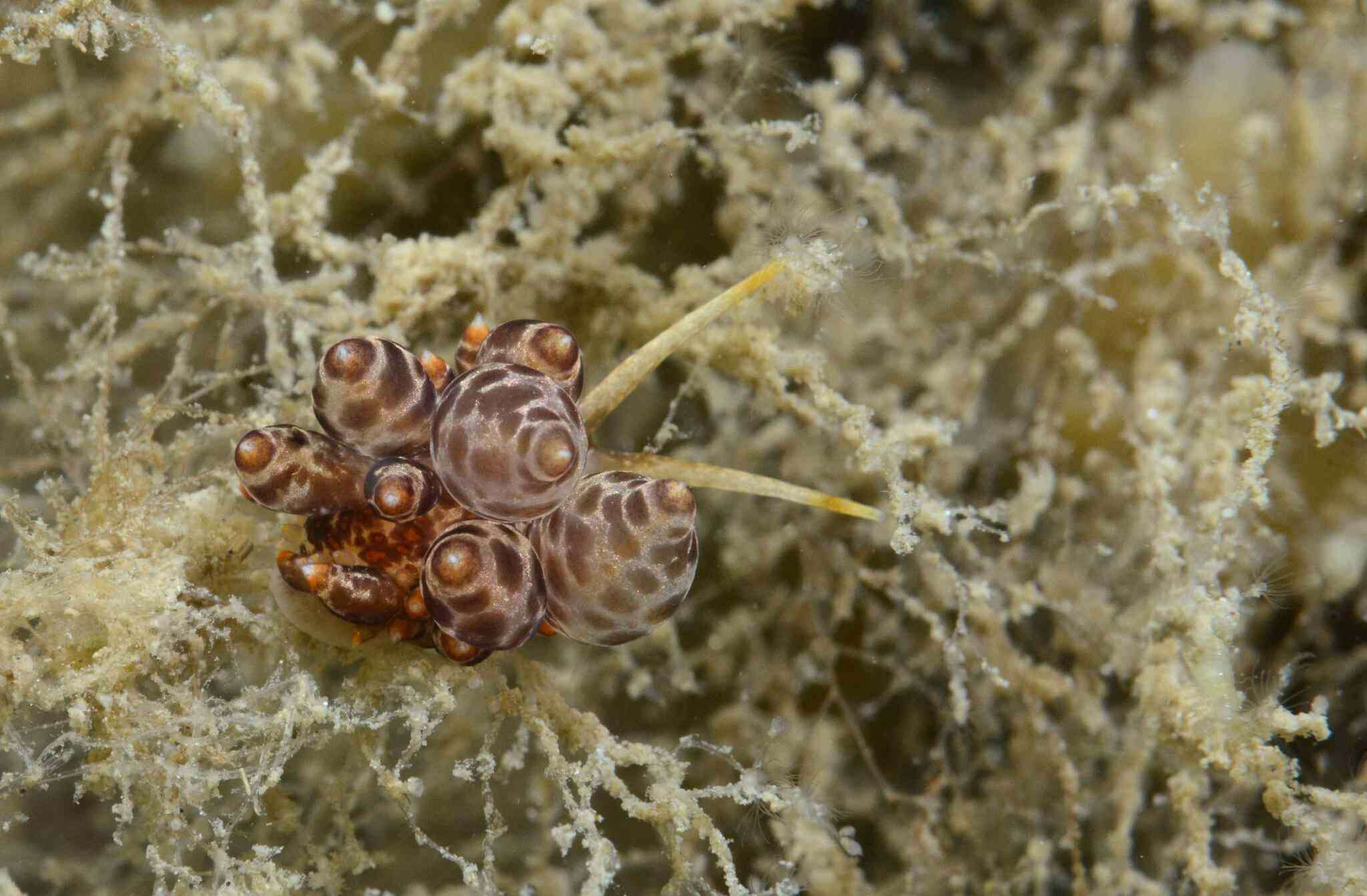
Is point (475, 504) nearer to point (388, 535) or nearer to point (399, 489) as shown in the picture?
point (399, 489)

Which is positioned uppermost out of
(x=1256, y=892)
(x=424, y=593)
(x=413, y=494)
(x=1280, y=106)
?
(x=1280, y=106)

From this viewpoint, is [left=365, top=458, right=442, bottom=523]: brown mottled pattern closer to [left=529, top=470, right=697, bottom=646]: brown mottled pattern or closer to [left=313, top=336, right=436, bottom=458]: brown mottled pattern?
[left=313, top=336, right=436, bottom=458]: brown mottled pattern

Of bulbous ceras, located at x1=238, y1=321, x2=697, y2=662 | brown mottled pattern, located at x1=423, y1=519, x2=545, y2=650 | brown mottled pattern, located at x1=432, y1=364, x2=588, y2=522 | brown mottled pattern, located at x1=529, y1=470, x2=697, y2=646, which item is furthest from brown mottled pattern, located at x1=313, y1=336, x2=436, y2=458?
brown mottled pattern, located at x1=529, y1=470, x2=697, y2=646

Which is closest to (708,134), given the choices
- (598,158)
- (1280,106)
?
(598,158)

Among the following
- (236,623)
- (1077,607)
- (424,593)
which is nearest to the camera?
(424,593)

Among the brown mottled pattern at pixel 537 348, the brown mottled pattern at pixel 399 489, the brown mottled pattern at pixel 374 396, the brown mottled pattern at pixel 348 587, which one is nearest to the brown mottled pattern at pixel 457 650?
the brown mottled pattern at pixel 348 587

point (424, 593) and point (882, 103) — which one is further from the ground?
point (882, 103)

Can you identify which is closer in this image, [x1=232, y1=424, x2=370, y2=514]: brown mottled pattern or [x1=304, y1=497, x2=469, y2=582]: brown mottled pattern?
[x1=232, y1=424, x2=370, y2=514]: brown mottled pattern

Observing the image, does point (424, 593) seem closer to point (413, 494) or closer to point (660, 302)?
point (413, 494)
